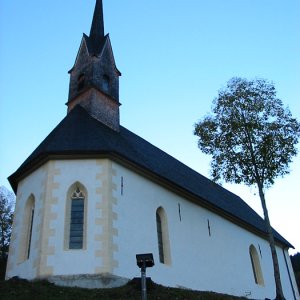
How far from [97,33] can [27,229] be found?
14384 millimetres

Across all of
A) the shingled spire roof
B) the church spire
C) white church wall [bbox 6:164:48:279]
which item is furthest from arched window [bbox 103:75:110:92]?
white church wall [bbox 6:164:48:279]

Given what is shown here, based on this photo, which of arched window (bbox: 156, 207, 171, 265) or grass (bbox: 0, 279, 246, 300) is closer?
grass (bbox: 0, 279, 246, 300)

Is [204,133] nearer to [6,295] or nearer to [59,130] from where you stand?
[59,130]

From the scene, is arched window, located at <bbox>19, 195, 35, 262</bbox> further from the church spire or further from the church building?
the church spire

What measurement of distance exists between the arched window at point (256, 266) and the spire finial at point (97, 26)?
17274 millimetres

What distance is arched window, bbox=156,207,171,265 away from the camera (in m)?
18.7

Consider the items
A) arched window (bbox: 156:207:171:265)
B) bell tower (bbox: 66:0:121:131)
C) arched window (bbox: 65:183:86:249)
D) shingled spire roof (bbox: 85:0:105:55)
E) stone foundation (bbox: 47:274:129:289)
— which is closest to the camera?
stone foundation (bbox: 47:274:129:289)

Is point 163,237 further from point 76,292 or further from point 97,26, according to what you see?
point 97,26

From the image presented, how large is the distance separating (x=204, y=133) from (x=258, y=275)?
12.1 metres

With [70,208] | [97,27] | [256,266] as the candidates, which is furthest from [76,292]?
[97,27]

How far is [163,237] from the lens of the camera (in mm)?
19234

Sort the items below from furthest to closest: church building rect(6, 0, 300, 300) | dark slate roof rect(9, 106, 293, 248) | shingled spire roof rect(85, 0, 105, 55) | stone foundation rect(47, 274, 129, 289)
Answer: shingled spire roof rect(85, 0, 105, 55)
dark slate roof rect(9, 106, 293, 248)
church building rect(6, 0, 300, 300)
stone foundation rect(47, 274, 129, 289)

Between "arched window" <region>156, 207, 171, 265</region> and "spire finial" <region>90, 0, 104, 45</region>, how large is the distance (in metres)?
12.1

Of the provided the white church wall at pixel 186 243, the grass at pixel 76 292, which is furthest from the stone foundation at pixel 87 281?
the white church wall at pixel 186 243
